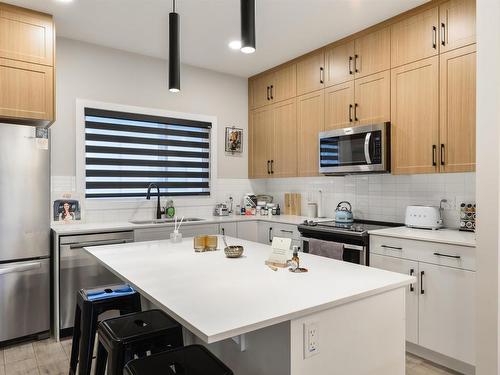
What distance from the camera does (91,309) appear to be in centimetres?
207

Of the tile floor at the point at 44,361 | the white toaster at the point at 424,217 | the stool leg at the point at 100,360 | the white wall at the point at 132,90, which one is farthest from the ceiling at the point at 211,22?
the tile floor at the point at 44,361

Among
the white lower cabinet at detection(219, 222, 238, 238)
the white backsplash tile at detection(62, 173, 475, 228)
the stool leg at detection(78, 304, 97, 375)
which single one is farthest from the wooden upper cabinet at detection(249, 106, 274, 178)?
the stool leg at detection(78, 304, 97, 375)

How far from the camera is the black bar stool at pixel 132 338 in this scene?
64.4 inches

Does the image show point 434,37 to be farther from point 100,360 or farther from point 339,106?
point 100,360

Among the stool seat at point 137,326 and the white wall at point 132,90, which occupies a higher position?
the white wall at point 132,90

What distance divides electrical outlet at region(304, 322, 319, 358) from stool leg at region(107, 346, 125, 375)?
83 centimetres

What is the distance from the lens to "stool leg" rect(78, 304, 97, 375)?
2.03 metres

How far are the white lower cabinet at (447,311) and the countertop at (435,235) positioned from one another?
0.19m

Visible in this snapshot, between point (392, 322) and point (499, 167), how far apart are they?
0.92m

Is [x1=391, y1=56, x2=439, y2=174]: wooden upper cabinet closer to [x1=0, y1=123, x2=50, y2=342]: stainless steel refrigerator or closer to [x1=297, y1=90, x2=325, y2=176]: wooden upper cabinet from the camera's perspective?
[x1=297, y1=90, x2=325, y2=176]: wooden upper cabinet

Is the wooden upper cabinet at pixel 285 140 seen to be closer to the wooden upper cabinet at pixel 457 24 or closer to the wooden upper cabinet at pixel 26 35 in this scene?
the wooden upper cabinet at pixel 457 24

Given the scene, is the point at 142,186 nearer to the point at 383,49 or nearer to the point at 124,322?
the point at 124,322

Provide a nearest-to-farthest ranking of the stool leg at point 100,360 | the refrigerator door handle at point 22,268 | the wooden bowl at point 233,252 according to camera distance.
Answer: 1. the stool leg at point 100,360
2. the wooden bowl at point 233,252
3. the refrigerator door handle at point 22,268

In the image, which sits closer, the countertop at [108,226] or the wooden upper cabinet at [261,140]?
the countertop at [108,226]
